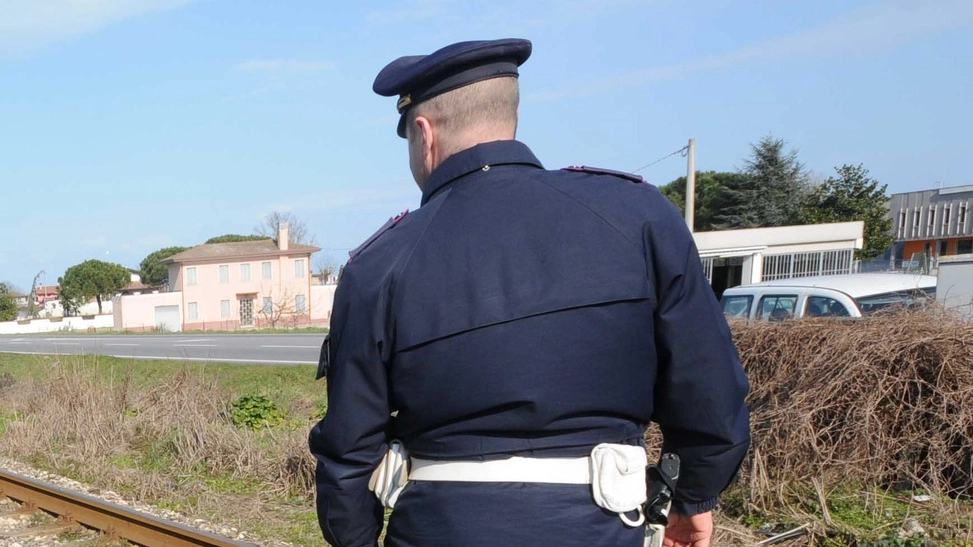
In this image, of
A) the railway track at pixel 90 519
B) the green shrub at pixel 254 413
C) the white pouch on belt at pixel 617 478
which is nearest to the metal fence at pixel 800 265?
the green shrub at pixel 254 413

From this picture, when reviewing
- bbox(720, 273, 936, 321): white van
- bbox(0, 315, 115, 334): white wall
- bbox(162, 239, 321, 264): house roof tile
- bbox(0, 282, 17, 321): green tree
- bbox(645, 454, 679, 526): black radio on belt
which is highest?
bbox(645, 454, 679, 526): black radio on belt

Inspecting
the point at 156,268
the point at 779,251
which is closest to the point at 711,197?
the point at 779,251

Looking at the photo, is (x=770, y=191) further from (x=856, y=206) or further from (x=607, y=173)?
(x=607, y=173)

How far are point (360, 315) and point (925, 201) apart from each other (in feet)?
185

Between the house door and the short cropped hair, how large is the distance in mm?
61278

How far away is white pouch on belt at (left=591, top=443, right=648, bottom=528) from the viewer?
1.81 m

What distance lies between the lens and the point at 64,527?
21.9ft

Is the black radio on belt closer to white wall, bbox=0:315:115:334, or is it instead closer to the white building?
the white building

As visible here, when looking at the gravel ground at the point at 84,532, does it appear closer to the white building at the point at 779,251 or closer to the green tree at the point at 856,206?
the white building at the point at 779,251

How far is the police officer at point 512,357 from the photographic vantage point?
5.82ft

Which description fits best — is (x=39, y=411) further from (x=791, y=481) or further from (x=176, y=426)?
(x=791, y=481)

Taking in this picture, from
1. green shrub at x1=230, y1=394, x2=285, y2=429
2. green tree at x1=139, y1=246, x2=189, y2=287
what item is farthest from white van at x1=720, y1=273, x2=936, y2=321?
green tree at x1=139, y1=246, x2=189, y2=287

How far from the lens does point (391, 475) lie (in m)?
1.94

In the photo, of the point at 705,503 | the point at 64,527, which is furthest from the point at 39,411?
the point at 705,503
